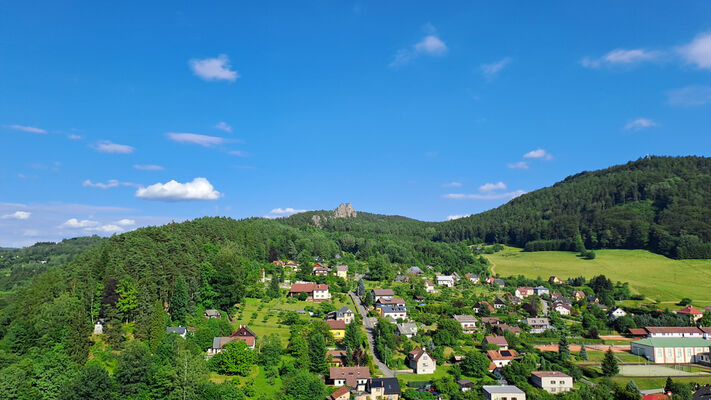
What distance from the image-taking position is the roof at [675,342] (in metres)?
66.8

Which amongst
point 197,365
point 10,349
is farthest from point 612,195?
point 10,349

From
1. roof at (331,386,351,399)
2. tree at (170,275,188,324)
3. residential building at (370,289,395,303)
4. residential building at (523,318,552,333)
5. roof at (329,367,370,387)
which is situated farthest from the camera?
residential building at (370,289,395,303)

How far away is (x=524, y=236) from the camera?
18075 cm

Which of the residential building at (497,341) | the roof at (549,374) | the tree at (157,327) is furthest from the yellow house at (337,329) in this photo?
the roof at (549,374)

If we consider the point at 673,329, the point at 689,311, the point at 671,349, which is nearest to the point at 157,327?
the point at 671,349

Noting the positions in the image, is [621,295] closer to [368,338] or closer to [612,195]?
[368,338]

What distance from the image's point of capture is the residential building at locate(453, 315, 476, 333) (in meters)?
73.6

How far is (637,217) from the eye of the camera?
493 ft

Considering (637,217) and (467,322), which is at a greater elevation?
(637,217)

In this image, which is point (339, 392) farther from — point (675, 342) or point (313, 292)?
point (675, 342)

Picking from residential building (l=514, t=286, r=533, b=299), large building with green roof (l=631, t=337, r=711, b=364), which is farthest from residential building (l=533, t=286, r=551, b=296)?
large building with green roof (l=631, t=337, r=711, b=364)

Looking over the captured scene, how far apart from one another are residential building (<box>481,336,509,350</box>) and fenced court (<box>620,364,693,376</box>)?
15.1m

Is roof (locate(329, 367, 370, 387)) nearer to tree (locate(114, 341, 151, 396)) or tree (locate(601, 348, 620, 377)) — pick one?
tree (locate(114, 341, 151, 396))

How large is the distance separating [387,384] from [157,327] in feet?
89.8
